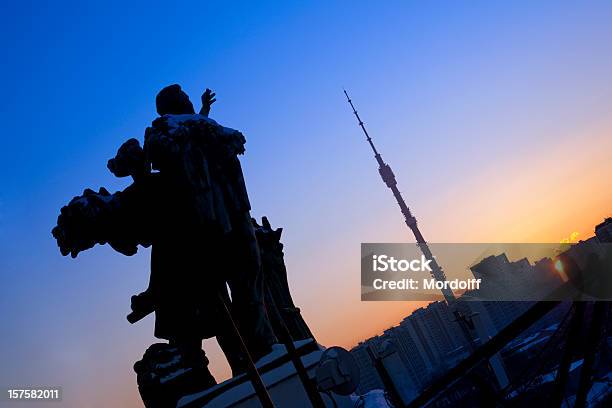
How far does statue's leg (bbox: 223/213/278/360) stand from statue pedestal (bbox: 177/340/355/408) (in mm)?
415

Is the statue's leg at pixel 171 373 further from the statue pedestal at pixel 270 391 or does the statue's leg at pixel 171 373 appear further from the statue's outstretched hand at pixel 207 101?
the statue's outstretched hand at pixel 207 101

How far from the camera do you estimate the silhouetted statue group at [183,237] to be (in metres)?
3.53

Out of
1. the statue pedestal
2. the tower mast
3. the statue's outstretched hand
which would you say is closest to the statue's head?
the statue's outstretched hand

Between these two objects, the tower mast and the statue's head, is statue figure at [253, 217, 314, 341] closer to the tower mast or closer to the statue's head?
the statue's head

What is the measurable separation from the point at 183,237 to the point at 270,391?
54.2 inches

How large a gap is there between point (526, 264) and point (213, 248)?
8273cm

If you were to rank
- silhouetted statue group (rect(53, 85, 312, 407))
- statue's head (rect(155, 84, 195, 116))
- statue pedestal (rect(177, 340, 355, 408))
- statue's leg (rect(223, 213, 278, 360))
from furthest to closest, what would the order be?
1. statue's head (rect(155, 84, 195, 116))
2. statue's leg (rect(223, 213, 278, 360))
3. silhouetted statue group (rect(53, 85, 312, 407))
4. statue pedestal (rect(177, 340, 355, 408))

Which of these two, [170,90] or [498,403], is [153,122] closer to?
[170,90]

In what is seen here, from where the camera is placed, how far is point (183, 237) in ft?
11.8

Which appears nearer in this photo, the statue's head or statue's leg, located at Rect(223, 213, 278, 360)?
statue's leg, located at Rect(223, 213, 278, 360)

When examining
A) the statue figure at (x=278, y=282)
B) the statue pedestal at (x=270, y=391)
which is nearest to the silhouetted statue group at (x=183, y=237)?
the statue pedestal at (x=270, y=391)

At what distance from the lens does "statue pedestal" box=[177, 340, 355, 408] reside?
312 cm

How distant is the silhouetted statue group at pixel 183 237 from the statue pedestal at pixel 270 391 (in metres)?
0.26

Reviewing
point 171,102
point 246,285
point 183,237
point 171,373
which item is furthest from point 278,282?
point 171,102
